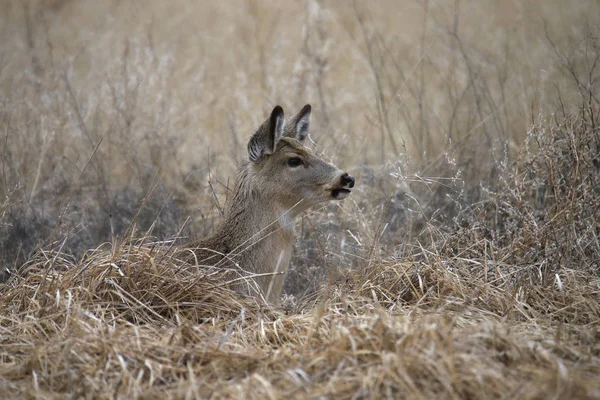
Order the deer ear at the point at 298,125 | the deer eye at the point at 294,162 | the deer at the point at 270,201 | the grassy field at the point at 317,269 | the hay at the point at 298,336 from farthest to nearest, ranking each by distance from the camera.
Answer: the deer ear at the point at 298,125
the deer eye at the point at 294,162
the deer at the point at 270,201
the grassy field at the point at 317,269
the hay at the point at 298,336

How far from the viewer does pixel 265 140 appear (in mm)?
5598

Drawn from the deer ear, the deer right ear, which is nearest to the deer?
the deer right ear

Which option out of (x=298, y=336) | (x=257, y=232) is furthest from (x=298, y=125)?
(x=298, y=336)

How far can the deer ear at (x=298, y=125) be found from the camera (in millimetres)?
5910

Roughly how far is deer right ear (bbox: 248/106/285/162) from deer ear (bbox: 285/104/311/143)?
33 cm

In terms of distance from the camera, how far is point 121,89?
8.71 metres

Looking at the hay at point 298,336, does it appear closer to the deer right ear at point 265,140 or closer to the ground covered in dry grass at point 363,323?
the ground covered in dry grass at point 363,323

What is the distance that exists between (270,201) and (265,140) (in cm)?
42

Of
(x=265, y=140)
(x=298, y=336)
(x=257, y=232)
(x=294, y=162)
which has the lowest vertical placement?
(x=298, y=336)

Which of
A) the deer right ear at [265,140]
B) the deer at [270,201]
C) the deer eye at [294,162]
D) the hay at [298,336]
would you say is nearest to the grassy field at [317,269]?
the hay at [298,336]

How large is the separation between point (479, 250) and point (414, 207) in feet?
5.27

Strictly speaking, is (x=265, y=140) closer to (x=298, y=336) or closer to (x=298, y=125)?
(x=298, y=125)

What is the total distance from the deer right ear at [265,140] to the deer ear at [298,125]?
330 millimetres

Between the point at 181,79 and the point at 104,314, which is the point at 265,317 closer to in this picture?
the point at 104,314
